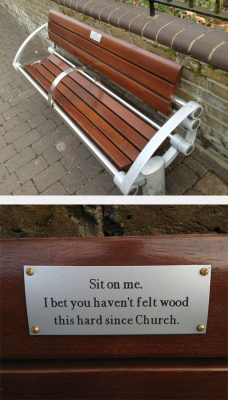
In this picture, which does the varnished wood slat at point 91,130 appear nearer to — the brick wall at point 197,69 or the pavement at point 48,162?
the pavement at point 48,162

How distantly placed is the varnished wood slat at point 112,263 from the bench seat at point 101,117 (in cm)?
108

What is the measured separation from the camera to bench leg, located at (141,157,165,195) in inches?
78.5

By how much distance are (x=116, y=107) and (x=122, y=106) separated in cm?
5

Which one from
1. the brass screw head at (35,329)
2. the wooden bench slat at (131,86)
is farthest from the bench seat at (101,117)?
the brass screw head at (35,329)

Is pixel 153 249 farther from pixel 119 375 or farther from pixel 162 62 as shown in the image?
pixel 162 62

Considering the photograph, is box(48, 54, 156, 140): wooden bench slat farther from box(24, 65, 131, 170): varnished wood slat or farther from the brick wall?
the brick wall

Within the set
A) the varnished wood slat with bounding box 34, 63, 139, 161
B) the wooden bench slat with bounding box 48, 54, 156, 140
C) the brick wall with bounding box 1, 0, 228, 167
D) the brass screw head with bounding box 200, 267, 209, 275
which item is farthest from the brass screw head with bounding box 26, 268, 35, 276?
the brick wall with bounding box 1, 0, 228, 167

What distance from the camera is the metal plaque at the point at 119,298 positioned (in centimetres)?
105

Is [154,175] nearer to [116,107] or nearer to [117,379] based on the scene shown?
[116,107]

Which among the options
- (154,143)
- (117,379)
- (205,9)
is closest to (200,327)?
(117,379)

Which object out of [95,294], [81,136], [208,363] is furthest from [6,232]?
[81,136]

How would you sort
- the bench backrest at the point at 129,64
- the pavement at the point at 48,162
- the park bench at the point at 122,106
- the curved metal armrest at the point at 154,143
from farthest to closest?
the pavement at the point at 48,162 < the bench backrest at the point at 129,64 < the park bench at the point at 122,106 < the curved metal armrest at the point at 154,143

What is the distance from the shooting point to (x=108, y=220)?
50.8 inches

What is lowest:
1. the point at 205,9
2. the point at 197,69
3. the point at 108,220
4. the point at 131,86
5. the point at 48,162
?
the point at 48,162
